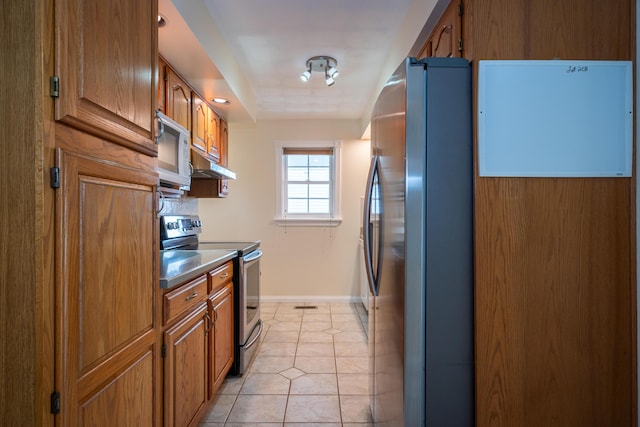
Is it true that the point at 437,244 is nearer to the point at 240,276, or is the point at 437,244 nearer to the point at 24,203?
the point at 24,203

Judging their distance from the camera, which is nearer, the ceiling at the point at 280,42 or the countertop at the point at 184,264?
the countertop at the point at 184,264

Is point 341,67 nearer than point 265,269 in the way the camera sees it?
Yes

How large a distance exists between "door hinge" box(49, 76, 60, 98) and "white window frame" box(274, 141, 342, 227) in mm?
3576

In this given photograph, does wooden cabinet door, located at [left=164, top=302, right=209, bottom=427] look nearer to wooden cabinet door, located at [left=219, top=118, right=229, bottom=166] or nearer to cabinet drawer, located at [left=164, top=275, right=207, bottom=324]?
cabinet drawer, located at [left=164, top=275, right=207, bottom=324]

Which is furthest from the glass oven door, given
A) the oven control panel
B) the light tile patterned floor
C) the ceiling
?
the ceiling

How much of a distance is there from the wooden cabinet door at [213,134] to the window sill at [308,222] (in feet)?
4.30

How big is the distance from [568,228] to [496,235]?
0.24 meters

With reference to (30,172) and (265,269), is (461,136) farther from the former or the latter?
(265,269)

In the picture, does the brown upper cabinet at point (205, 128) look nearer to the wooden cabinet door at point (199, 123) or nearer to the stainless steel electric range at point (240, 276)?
the wooden cabinet door at point (199, 123)

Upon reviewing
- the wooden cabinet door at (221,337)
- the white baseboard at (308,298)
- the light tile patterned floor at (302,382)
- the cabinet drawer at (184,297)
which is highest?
the cabinet drawer at (184,297)

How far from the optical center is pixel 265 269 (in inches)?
173

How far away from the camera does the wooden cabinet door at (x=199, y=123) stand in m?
2.63

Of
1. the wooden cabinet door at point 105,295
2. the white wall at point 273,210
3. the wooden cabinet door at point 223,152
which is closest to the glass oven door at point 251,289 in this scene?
the wooden cabinet door at point 223,152

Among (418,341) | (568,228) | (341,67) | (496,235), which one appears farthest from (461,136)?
(341,67)
